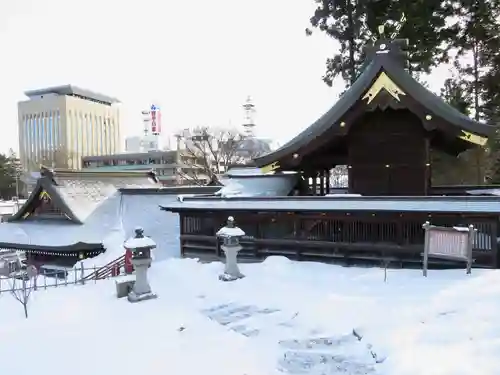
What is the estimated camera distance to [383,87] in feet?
38.5

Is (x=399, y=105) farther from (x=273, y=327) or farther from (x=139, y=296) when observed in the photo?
(x=139, y=296)

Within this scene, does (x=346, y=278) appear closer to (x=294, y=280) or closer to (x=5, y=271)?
(x=294, y=280)

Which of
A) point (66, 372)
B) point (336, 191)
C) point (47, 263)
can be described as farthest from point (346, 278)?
point (47, 263)

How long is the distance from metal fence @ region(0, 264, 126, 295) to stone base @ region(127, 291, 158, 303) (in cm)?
227

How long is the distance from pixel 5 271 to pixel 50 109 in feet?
255

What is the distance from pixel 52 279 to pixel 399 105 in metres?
14.6

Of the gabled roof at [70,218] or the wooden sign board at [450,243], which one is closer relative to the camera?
the wooden sign board at [450,243]

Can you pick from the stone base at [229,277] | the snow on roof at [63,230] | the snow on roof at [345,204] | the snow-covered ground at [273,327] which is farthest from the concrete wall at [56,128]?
the snow-covered ground at [273,327]

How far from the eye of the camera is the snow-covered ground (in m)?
6.16

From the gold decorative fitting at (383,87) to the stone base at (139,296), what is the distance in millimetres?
7886

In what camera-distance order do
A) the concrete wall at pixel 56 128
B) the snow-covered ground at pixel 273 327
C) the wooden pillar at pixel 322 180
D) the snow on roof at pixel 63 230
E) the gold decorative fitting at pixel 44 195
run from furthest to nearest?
1. the concrete wall at pixel 56 128
2. the gold decorative fitting at pixel 44 195
3. the snow on roof at pixel 63 230
4. the wooden pillar at pixel 322 180
5. the snow-covered ground at pixel 273 327

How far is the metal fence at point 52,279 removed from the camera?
11.4 meters

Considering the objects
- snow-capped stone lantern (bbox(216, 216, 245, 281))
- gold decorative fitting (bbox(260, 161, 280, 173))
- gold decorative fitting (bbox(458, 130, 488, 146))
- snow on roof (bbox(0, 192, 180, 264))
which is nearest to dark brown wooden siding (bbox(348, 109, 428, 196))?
gold decorative fitting (bbox(458, 130, 488, 146))

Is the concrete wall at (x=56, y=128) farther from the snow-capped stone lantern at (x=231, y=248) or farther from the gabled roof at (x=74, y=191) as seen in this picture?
the snow-capped stone lantern at (x=231, y=248)
